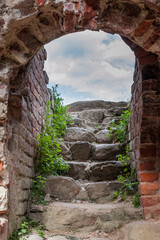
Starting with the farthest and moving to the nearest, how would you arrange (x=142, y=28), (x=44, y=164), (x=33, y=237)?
(x=44, y=164) → (x=33, y=237) → (x=142, y=28)

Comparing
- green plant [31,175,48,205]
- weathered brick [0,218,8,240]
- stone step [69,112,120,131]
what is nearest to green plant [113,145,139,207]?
green plant [31,175,48,205]

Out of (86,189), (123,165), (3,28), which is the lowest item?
(86,189)

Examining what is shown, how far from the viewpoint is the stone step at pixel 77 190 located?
277cm

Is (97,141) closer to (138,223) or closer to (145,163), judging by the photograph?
(145,163)

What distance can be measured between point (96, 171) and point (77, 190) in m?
0.50

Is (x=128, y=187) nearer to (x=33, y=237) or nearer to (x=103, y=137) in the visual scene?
(x=33, y=237)

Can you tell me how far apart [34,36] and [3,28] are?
0.24 m

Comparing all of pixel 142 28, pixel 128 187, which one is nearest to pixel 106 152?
pixel 128 187

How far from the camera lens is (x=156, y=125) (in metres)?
2.42

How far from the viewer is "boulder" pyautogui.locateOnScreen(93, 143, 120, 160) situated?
3.57m

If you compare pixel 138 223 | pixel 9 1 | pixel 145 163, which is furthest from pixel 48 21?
pixel 138 223

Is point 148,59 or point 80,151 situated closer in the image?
point 148,59

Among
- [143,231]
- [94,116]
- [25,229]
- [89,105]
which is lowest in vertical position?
[143,231]

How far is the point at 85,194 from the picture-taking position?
2.83 m
